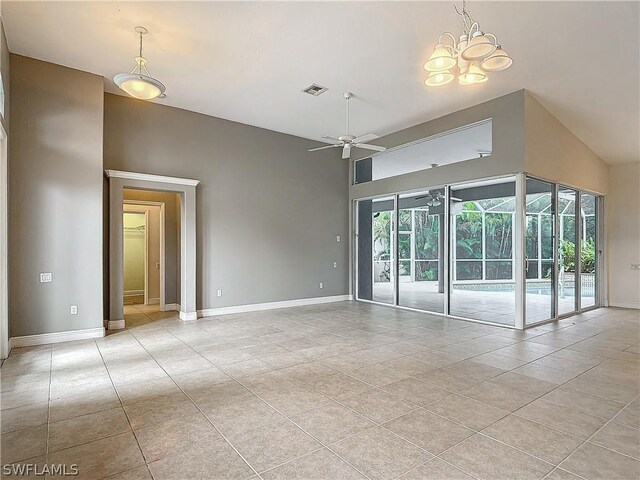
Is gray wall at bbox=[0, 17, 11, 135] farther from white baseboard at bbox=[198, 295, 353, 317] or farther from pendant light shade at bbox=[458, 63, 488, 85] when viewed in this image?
pendant light shade at bbox=[458, 63, 488, 85]

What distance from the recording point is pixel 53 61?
4984mm

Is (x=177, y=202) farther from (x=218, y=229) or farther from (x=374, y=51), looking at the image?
(x=374, y=51)

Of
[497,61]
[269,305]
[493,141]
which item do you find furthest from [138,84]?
[493,141]

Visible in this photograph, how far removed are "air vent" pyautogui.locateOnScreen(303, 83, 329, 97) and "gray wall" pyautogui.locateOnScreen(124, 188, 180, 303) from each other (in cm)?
385

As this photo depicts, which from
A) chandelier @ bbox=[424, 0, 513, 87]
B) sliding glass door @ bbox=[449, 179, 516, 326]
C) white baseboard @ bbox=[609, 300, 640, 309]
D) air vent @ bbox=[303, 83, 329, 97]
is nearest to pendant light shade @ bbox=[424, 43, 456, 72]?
chandelier @ bbox=[424, 0, 513, 87]

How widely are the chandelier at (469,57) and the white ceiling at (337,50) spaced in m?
0.57

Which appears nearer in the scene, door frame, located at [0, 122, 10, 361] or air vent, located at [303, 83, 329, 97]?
door frame, located at [0, 122, 10, 361]

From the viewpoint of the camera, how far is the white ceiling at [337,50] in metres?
3.93

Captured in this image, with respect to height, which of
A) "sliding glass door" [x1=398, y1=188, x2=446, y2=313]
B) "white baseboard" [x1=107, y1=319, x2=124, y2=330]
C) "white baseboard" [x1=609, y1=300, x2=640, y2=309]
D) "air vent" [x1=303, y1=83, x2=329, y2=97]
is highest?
"air vent" [x1=303, y1=83, x2=329, y2=97]

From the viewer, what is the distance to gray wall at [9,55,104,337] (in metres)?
4.79

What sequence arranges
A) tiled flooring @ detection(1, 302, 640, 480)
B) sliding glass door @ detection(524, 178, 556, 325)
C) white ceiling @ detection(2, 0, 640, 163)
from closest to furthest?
tiled flooring @ detection(1, 302, 640, 480) → white ceiling @ detection(2, 0, 640, 163) → sliding glass door @ detection(524, 178, 556, 325)

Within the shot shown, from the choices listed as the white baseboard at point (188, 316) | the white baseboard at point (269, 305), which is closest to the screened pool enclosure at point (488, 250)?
the white baseboard at point (269, 305)

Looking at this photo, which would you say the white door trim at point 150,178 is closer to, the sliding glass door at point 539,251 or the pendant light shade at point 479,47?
the pendant light shade at point 479,47

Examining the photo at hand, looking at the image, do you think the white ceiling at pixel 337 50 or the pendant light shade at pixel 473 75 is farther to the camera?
the white ceiling at pixel 337 50
